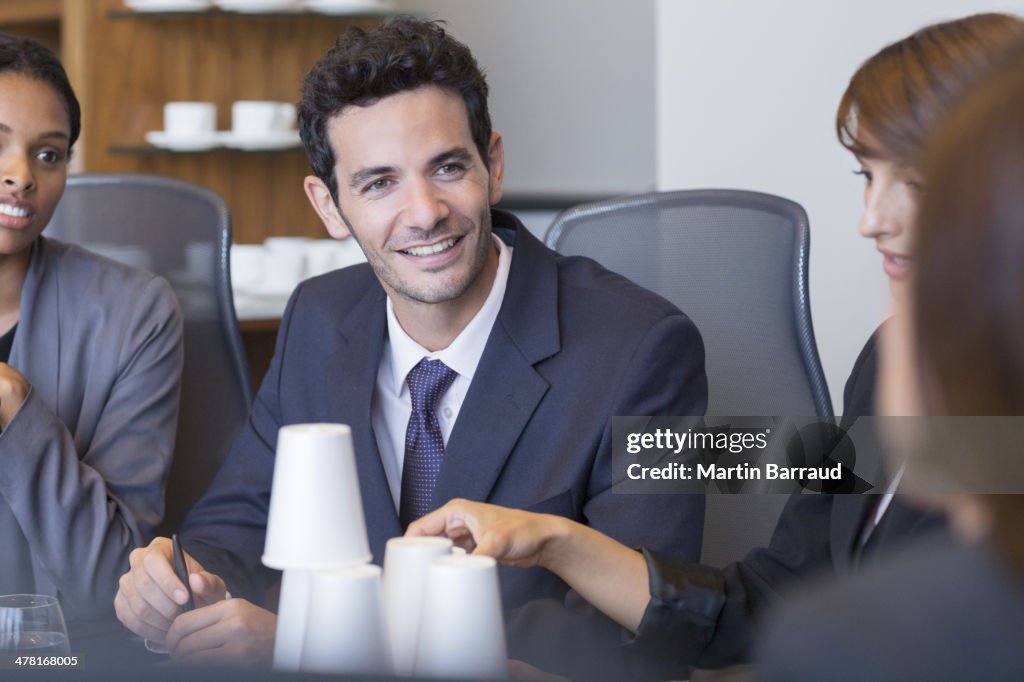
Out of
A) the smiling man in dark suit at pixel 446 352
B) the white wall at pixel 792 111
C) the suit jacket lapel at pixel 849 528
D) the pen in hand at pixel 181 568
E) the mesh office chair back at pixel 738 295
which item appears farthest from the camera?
the white wall at pixel 792 111

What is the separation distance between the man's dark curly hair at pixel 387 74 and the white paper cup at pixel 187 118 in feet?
5.89

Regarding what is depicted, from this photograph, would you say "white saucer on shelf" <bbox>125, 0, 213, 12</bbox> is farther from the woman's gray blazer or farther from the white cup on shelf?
the woman's gray blazer

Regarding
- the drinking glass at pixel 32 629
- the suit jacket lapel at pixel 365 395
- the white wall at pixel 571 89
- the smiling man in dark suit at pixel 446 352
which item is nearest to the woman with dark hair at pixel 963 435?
the drinking glass at pixel 32 629

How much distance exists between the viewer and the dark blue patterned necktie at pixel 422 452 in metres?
1.62

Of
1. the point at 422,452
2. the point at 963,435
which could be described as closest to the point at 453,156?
the point at 422,452

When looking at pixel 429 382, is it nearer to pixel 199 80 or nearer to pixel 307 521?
pixel 307 521

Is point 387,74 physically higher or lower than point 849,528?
higher

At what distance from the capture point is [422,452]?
1636 millimetres

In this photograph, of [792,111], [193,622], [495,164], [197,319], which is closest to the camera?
[193,622]

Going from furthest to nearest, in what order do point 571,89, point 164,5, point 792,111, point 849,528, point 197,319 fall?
1. point 571,89
2. point 164,5
3. point 792,111
4. point 197,319
5. point 849,528

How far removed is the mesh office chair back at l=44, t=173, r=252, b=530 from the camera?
6.79 feet

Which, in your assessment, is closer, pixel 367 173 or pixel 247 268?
pixel 367 173

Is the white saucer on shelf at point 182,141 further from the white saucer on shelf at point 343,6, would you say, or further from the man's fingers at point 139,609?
the man's fingers at point 139,609

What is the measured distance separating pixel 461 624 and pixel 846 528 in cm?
63
